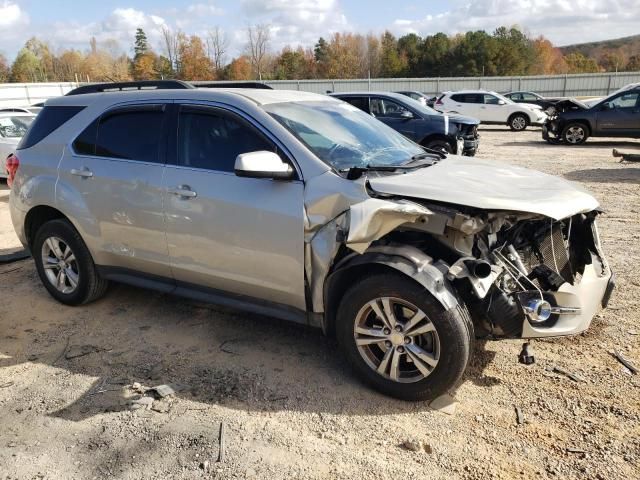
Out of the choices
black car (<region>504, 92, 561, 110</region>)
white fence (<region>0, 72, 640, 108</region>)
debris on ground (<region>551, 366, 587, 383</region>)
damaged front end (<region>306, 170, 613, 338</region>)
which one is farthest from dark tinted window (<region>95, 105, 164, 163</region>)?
white fence (<region>0, 72, 640, 108</region>)

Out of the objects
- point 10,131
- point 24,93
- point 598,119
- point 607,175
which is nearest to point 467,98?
point 598,119

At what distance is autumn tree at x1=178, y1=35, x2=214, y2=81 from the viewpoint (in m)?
73.9

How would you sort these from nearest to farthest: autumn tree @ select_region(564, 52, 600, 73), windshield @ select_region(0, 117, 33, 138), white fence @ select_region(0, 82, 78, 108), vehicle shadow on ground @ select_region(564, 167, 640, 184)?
vehicle shadow on ground @ select_region(564, 167, 640, 184)
windshield @ select_region(0, 117, 33, 138)
white fence @ select_region(0, 82, 78, 108)
autumn tree @ select_region(564, 52, 600, 73)

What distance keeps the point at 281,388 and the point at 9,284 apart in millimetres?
3667

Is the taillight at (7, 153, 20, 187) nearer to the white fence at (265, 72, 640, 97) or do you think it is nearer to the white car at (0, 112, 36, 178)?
the white car at (0, 112, 36, 178)

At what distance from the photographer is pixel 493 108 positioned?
23953 mm

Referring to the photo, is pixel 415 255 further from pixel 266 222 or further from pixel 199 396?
pixel 199 396

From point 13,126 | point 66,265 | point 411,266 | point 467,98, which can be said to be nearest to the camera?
point 411,266

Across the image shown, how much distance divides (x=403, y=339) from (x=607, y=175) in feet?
30.8

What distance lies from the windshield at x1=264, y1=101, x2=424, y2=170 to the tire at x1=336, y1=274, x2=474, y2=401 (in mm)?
903

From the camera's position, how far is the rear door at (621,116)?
15125 millimetres

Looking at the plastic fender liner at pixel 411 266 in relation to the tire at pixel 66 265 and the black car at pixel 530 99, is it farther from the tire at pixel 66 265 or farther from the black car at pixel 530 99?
the black car at pixel 530 99

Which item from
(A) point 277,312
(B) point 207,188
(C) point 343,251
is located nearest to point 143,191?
(B) point 207,188

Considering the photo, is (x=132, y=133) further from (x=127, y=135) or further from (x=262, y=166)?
(x=262, y=166)
